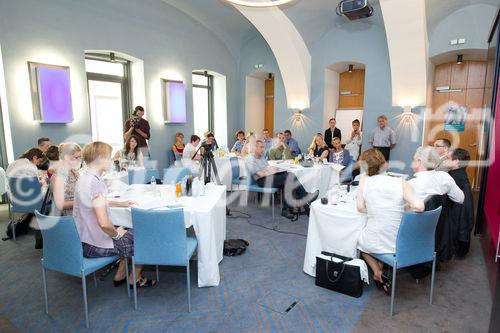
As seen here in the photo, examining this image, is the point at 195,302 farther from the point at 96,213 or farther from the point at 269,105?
the point at 269,105

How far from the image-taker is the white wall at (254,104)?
1018 centimetres

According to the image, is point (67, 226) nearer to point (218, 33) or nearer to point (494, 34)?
point (494, 34)

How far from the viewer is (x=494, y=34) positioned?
14.3ft

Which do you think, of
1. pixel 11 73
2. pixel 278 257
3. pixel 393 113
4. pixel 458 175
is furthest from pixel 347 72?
pixel 11 73

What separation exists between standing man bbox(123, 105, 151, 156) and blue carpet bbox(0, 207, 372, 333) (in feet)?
10.7

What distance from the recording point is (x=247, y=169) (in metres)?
5.08

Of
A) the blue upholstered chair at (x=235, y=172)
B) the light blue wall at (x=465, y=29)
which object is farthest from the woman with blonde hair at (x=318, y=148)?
the light blue wall at (x=465, y=29)

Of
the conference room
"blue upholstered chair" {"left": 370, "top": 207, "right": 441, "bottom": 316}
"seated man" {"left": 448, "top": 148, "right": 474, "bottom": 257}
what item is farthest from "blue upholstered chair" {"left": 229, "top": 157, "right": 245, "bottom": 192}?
"blue upholstered chair" {"left": 370, "top": 207, "right": 441, "bottom": 316}

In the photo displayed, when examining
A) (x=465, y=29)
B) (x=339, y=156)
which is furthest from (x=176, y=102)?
(x=465, y=29)

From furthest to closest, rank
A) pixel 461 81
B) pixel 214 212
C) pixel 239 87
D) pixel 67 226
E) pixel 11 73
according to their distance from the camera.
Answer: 1. pixel 239 87
2. pixel 461 81
3. pixel 11 73
4. pixel 214 212
5. pixel 67 226

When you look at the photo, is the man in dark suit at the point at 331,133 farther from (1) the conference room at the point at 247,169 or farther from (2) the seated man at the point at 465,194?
(2) the seated man at the point at 465,194

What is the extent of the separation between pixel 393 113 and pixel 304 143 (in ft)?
8.14

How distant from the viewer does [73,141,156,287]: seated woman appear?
233cm

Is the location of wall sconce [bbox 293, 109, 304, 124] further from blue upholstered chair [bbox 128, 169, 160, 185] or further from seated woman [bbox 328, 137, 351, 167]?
blue upholstered chair [bbox 128, 169, 160, 185]
